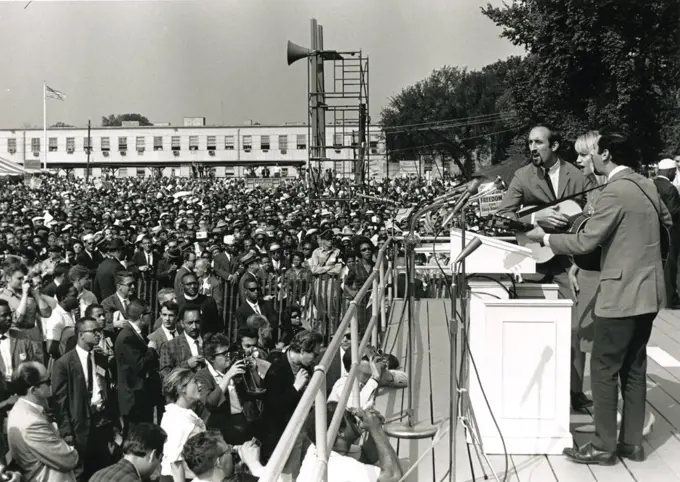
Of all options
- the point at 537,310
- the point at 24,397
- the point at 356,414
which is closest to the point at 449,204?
the point at 537,310

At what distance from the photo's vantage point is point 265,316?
971 centimetres

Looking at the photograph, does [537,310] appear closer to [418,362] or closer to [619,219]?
[619,219]

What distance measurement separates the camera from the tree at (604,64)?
103 feet

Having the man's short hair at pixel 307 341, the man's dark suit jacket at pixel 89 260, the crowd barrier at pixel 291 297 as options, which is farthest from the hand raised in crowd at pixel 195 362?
the man's dark suit jacket at pixel 89 260

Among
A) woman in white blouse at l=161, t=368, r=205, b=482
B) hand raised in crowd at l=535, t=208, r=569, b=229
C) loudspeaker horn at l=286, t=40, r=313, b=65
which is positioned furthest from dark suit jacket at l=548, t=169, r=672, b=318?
loudspeaker horn at l=286, t=40, r=313, b=65

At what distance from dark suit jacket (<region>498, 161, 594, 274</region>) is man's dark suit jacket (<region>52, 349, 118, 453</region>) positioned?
365cm

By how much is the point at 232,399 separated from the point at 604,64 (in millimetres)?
30120

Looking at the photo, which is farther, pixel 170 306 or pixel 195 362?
pixel 170 306

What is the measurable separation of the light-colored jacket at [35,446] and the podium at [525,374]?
3059mm

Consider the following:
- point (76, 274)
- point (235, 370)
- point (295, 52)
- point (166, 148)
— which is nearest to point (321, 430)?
point (235, 370)

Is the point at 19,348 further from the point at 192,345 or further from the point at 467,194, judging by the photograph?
the point at 467,194

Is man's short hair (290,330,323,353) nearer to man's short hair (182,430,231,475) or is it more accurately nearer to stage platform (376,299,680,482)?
stage platform (376,299,680,482)

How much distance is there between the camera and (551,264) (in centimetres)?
573

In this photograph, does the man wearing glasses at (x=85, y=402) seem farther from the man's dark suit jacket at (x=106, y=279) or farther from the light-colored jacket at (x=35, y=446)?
the man's dark suit jacket at (x=106, y=279)
